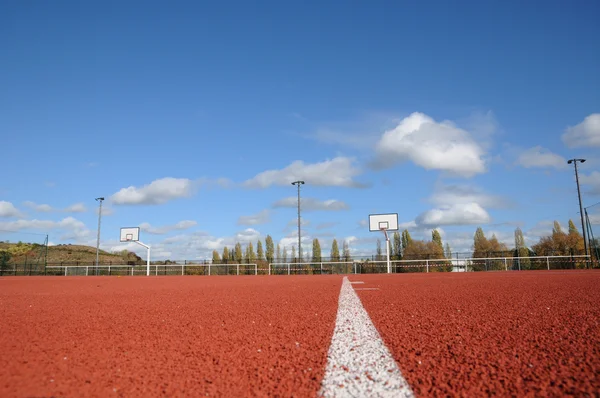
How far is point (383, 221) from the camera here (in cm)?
2645

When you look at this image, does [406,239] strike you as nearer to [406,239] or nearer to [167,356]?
[406,239]

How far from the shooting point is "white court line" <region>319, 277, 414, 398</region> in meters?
1.37

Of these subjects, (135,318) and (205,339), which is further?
(135,318)

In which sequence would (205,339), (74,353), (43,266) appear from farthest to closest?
1. (43,266)
2. (205,339)
3. (74,353)

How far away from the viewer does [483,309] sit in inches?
141

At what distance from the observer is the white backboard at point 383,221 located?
26.2 meters

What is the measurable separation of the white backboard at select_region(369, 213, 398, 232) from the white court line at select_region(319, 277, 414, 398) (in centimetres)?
2410

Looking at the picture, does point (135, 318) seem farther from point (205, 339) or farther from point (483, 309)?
point (483, 309)

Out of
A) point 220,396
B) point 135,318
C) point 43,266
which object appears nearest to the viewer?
point 220,396

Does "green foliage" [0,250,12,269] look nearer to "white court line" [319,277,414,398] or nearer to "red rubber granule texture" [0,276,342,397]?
"red rubber granule texture" [0,276,342,397]

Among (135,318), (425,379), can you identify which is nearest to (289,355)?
(425,379)

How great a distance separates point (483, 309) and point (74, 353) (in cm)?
310

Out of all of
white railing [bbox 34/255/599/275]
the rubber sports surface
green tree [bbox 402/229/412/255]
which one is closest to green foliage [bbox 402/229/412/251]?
green tree [bbox 402/229/412/255]

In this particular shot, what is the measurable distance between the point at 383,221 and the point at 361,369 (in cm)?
2534
